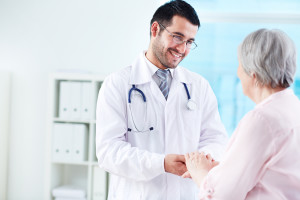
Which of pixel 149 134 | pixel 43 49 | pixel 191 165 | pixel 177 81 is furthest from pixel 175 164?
pixel 43 49

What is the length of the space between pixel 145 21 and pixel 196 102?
1882 mm

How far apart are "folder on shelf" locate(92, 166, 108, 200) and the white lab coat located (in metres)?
1.52

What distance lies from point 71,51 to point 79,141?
0.94 m

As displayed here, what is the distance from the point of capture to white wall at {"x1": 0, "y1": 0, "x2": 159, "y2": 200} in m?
3.65

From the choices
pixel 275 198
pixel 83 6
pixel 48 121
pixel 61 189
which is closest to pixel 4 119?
pixel 48 121

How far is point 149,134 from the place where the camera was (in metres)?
1.78

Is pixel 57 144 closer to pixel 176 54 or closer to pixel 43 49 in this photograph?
pixel 43 49

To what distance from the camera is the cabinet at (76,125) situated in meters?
3.33

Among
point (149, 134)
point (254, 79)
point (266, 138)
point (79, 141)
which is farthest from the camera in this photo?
point (79, 141)

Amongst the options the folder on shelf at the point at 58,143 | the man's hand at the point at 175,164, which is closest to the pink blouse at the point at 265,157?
the man's hand at the point at 175,164

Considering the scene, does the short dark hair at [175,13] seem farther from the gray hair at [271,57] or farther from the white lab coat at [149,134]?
the gray hair at [271,57]

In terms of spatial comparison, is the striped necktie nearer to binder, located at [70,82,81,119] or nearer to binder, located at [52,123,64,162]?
binder, located at [70,82,81,119]

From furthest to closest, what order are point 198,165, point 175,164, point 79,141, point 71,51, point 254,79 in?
point 71,51, point 79,141, point 175,164, point 198,165, point 254,79

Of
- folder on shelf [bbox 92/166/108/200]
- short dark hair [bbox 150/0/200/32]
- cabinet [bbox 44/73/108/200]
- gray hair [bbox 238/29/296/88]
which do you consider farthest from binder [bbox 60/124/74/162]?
gray hair [bbox 238/29/296/88]
